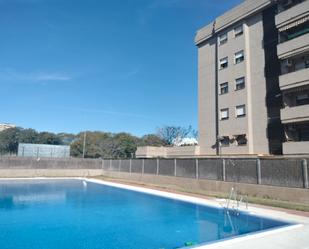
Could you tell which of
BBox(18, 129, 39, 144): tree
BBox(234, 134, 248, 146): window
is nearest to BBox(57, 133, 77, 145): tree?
BBox(18, 129, 39, 144): tree

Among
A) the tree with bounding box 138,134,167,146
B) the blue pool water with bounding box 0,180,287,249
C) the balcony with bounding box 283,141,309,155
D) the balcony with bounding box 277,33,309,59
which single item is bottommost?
the blue pool water with bounding box 0,180,287,249

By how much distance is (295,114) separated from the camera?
2045 centimetres

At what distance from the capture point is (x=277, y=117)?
875 inches

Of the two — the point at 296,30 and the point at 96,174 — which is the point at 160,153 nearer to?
the point at 96,174

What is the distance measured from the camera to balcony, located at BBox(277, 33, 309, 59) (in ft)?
67.1

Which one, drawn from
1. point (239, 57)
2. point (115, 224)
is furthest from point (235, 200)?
point (239, 57)

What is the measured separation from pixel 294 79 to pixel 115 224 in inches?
623

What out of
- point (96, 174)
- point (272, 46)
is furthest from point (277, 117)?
point (96, 174)

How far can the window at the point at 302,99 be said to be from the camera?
21.4 metres

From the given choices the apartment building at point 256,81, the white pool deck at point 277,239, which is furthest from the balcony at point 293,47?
the white pool deck at point 277,239

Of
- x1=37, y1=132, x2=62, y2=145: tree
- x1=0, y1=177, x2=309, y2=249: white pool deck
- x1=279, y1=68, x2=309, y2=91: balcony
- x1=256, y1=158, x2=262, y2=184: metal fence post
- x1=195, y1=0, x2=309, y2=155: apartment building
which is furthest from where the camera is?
x1=37, y1=132, x2=62, y2=145: tree

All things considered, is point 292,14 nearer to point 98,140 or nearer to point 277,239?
point 277,239

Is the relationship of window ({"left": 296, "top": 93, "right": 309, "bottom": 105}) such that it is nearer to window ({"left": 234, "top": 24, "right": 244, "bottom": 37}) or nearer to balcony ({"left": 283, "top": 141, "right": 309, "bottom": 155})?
balcony ({"left": 283, "top": 141, "right": 309, "bottom": 155})

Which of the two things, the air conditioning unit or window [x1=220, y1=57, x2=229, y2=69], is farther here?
window [x1=220, y1=57, x2=229, y2=69]
